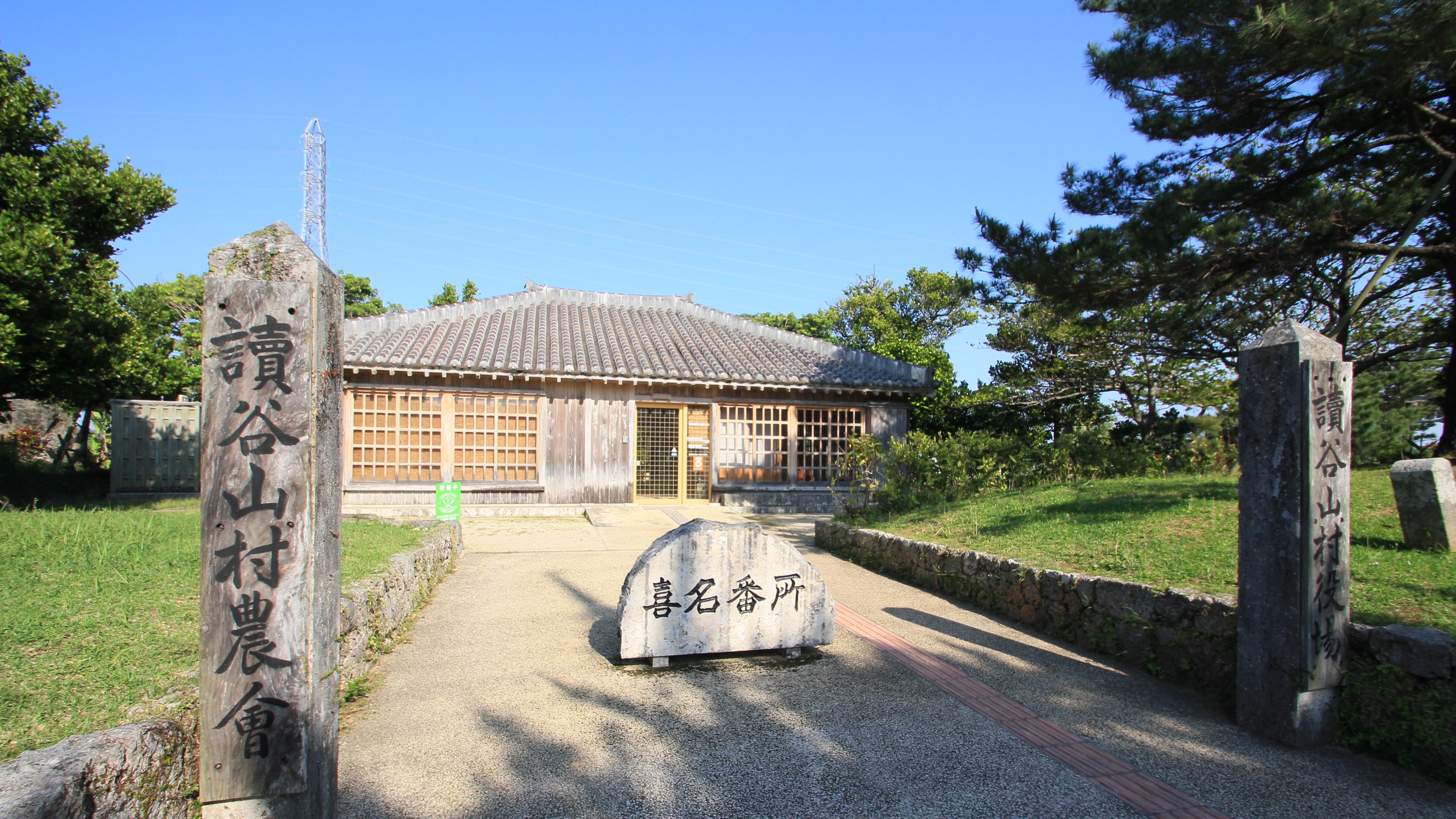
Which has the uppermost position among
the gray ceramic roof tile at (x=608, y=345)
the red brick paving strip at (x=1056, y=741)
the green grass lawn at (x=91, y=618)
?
the gray ceramic roof tile at (x=608, y=345)

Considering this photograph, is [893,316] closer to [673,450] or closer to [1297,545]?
[673,450]

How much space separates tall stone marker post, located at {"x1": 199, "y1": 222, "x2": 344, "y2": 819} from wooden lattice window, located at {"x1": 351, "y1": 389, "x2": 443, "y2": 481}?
11.8 metres

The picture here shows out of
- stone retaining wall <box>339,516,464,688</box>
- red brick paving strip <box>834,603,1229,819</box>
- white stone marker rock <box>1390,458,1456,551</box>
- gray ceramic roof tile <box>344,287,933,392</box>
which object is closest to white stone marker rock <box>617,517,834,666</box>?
red brick paving strip <box>834,603,1229,819</box>

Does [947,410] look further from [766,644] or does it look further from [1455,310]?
[766,644]

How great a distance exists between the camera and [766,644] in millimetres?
5496

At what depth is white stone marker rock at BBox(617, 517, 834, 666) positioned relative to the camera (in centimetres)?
524

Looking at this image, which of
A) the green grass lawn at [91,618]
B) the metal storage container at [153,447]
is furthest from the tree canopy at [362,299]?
the green grass lawn at [91,618]

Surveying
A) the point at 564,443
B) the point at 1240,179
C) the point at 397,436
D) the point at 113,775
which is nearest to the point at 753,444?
the point at 564,443

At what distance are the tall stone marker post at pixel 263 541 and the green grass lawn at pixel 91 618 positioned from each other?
16.8 inches

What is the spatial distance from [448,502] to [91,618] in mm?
7389

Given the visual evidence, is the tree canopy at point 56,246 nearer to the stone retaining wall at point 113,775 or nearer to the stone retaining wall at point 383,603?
the stone retaining wall at point 383,603

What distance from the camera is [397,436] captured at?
46.4 ft

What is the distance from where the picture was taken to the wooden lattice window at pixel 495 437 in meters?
14.5

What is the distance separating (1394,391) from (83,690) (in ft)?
66.1
